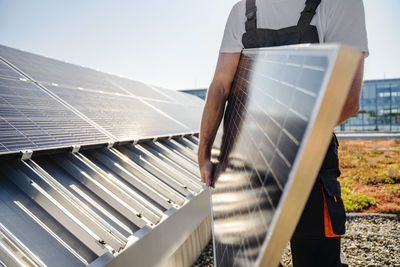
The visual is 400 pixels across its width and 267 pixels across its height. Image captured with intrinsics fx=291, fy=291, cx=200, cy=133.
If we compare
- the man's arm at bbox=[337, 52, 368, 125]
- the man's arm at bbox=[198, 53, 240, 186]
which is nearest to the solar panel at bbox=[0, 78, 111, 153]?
the man's arm at bbox=[198, 53, 240, 186]

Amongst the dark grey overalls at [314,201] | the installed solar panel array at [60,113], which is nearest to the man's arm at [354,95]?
the dark grey overalls at [314,201]

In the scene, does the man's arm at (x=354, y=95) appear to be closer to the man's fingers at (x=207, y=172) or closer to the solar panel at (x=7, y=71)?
the man's fingers at (x=207, y=172)

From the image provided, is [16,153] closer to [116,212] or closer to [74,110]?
[116,212]

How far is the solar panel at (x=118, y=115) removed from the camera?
4707 mm

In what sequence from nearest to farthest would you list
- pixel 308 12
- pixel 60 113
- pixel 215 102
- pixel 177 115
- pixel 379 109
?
pixel 308 12
pixel 215 102
pixel 60 113
pixel 177 115
pixel 379 109

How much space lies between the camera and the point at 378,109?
48906 millimetres

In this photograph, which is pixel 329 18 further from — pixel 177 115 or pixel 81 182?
pixel 177 115

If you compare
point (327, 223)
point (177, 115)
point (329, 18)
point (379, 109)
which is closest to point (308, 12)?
point (329, 18)

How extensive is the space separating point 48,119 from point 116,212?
Answer: 165 centimetres

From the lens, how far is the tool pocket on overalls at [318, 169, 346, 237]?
5.17ft

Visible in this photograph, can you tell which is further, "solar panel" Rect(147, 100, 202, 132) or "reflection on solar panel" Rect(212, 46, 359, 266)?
"solar panel" Rect(147, 100, 202, 132)

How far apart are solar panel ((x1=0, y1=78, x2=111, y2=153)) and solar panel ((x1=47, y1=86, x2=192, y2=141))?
381mm

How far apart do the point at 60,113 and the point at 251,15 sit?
3324mm

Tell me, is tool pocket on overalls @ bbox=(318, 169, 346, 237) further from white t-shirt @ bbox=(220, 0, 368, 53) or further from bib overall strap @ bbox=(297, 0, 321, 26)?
bib overall strap @ bbox=(297, 0, 321, 26)
